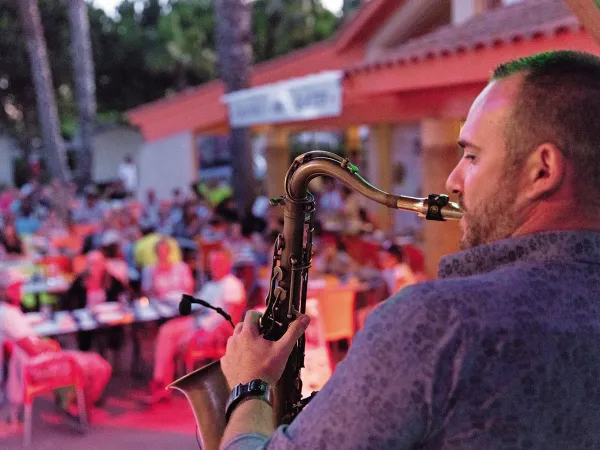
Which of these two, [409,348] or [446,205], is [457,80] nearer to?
[446,205]

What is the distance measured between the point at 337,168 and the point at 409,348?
0.73 metres

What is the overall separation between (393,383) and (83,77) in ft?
58.5

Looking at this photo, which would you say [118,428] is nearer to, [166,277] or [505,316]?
[166,277]

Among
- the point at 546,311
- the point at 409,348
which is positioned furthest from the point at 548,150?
the point at 409,348

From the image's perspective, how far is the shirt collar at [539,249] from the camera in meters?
1.12

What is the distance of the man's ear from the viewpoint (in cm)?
111

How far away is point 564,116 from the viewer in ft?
3.68

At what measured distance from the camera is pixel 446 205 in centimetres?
146

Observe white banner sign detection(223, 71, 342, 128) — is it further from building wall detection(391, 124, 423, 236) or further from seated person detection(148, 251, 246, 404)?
building wall detection(391, 124, 423, 236)

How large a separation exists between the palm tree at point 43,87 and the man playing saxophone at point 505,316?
16.4 metres

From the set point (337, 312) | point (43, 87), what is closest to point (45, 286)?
point (337, 312)

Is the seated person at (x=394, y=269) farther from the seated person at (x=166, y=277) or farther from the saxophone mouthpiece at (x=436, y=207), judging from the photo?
the saxophone mouthpiece at (x=436, y=207)

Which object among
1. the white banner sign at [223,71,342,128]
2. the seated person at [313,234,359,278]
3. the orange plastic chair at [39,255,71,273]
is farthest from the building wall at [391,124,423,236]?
the orange plastic chair at [39,255,71,273]

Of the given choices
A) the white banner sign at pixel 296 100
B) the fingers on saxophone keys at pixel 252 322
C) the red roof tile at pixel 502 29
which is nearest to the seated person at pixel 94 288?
the white banner sign at pixel 296 100
